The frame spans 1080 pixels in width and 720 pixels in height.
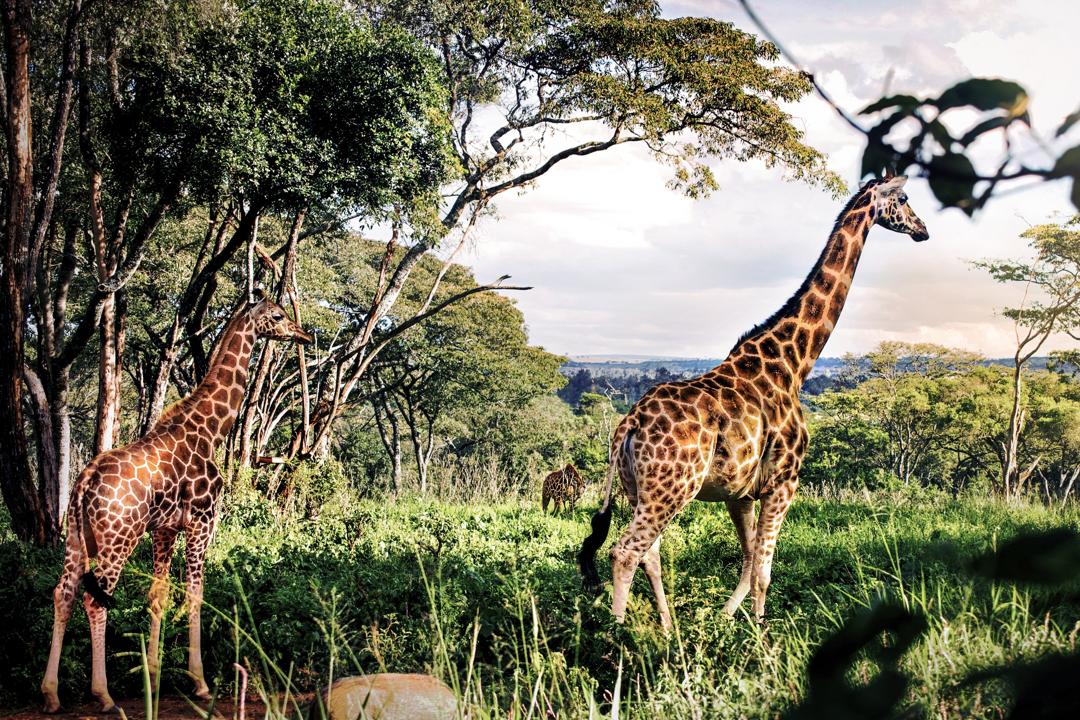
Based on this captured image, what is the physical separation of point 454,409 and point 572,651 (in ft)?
83.9

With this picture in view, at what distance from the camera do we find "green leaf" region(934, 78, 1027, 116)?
68cm

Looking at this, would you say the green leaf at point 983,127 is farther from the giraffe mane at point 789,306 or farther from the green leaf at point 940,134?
the giraffe mane at point 789,306

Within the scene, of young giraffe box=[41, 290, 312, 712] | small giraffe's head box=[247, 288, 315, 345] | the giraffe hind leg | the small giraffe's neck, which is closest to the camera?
young giraffe box=[41, 290, 312, 712]

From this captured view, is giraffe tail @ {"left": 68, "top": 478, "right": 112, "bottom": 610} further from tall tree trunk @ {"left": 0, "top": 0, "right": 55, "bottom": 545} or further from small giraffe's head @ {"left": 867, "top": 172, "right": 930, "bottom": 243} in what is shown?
small giraffe's head @ {"left": 867, "top": 172, "right": 930, "bottom": 243}

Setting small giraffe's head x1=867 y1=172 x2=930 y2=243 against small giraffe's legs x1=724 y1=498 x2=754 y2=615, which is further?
small giraffe's head x1=867 y1=172 x2=930 y2=243

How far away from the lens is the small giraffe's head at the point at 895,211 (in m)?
5.82

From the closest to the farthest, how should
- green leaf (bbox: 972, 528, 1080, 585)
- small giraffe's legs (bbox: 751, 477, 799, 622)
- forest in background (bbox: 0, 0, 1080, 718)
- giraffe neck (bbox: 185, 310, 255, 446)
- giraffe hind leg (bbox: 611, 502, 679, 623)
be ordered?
green leaf (bbox: 972, 528, 1080, 585) → forest in background (bbox: 0, 0, 1080, 718) → giraffe hind leg (bbox: 611, 502, 679, 623) → small giraffe's legs (bbox: 751, 477, 799, 622) → giraffe neck (bbox: 185, 310, 255, 446)

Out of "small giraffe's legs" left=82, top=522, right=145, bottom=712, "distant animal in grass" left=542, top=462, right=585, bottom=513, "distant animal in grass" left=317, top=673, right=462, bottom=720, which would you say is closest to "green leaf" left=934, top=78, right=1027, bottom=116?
"distant animal in grass" left=317, top=673, right=462, bottom=720

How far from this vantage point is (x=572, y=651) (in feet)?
15.0

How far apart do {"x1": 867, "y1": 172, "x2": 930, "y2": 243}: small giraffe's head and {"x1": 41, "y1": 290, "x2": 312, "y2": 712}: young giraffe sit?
4409 mm

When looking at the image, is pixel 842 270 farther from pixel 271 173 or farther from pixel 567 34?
pixel 567 34

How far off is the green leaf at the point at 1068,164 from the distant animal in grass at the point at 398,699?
327 centimetres

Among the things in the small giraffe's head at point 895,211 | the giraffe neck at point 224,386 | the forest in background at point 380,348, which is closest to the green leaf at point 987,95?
the forest in background at point 380,348

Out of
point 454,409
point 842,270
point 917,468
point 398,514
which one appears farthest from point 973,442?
point 842,270
